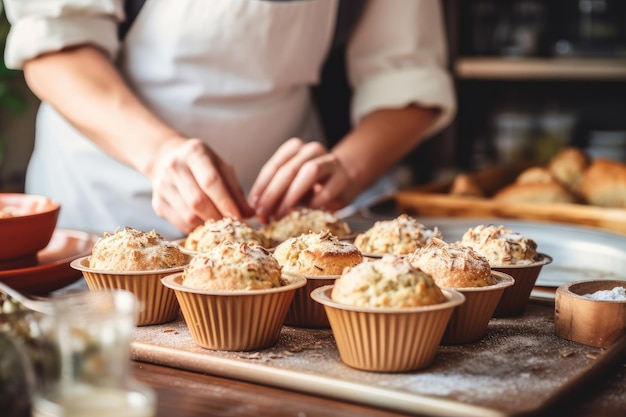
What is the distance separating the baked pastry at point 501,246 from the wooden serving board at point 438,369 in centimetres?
16

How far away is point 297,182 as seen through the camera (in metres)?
1.97

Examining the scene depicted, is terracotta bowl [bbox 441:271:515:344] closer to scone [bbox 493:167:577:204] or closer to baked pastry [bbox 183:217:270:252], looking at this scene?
baked pastry [bbox 183:217:270:252]

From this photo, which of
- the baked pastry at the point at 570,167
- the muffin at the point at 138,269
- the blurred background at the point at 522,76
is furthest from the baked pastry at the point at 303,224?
the blurred background at the point at 522,76

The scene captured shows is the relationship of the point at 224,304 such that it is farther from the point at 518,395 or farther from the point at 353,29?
the point at 353,29

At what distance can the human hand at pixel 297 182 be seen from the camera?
1.96 meters

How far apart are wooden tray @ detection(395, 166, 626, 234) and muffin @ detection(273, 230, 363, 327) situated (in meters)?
1.03

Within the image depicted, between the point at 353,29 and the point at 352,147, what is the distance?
49 centimetres

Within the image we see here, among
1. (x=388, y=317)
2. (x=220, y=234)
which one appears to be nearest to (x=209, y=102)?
(x=220, y=234)

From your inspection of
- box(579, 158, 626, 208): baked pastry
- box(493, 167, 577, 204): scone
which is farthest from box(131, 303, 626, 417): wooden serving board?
box(579, 158, 626, 208): baked pastry

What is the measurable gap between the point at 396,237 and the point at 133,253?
55 cm

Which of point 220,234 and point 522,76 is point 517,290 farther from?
point 522,76

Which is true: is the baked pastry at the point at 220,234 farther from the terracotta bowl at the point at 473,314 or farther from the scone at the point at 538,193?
the scone at the point at 538,193

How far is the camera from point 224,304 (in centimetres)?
129

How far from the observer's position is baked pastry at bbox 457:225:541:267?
5.09ft
